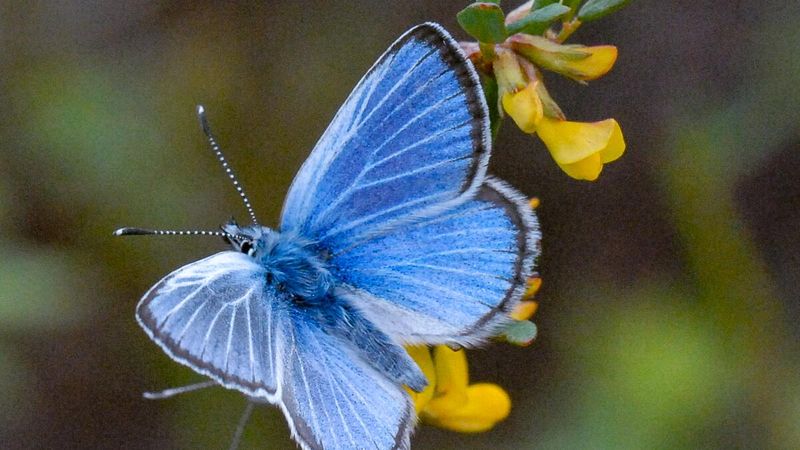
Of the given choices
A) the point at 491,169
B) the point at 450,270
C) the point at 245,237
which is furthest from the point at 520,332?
the point at 491,169

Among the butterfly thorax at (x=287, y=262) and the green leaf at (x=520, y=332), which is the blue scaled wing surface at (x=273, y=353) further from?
the green leaf at (x=520, y=332)

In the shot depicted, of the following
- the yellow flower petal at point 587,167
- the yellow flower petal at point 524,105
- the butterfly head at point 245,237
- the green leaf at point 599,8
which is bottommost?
the butterfly head at point 245,237

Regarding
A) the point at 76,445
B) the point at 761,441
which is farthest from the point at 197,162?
the point at 761,441

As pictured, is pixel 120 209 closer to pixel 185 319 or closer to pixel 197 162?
pixel 197 162

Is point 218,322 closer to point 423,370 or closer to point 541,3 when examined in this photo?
point 423,370

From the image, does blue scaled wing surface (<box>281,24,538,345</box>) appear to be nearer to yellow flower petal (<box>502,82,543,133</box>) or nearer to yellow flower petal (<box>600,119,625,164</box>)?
yellow flower petal (<box>502,82,543,133</box>)

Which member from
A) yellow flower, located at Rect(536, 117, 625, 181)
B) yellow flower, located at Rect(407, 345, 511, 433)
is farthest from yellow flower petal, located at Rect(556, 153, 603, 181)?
yellow flower, located at Rect(407, 345, 511, 433)

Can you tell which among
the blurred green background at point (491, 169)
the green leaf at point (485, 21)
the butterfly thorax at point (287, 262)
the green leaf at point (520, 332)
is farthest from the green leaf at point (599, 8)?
the blurred green background at point (491, 169)
